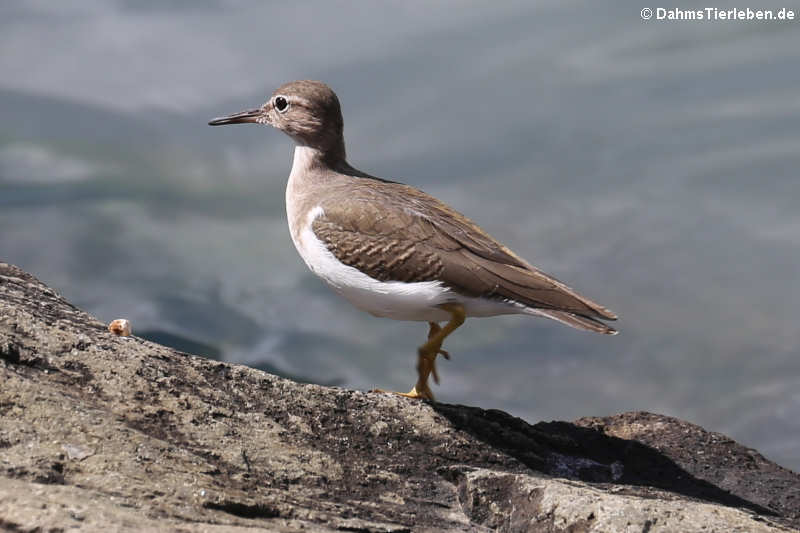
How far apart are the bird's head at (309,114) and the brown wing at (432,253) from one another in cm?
124

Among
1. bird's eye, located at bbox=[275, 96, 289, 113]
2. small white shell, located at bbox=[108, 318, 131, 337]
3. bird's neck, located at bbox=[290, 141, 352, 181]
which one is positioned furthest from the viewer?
bird's eye, located at bbox=[275, 96, 289, 113]

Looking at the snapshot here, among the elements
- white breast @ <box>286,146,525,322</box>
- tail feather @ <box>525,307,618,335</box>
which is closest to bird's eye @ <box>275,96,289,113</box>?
white breast @ <box>286,146,525,322</box>

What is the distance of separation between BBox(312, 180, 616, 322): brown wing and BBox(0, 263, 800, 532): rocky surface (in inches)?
49.1

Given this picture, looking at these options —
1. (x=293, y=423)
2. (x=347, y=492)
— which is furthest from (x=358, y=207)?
(x=347, y=492)

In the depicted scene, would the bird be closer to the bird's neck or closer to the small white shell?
the bird's neck

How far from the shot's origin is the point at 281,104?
11.5m

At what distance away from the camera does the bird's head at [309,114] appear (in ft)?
36.8

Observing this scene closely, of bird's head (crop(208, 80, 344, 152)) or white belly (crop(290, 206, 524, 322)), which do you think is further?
bird's head (crop(208, 80, 344, 152))

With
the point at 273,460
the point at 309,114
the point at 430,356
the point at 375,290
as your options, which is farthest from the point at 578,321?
the point at 309,114

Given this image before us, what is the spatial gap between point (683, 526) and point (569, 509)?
2.80 feet

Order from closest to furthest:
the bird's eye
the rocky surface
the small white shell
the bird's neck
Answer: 1. the rocky surface
2. the small white shell
3. the bird's neck
4. the bird's eye

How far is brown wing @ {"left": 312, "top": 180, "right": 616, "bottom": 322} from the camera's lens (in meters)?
9.60

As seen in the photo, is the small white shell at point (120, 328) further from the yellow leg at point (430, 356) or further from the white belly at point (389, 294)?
the yellow leg at point (430, 356)

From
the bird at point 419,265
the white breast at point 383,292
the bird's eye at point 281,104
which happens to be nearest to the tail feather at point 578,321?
the bird at point 419,265
